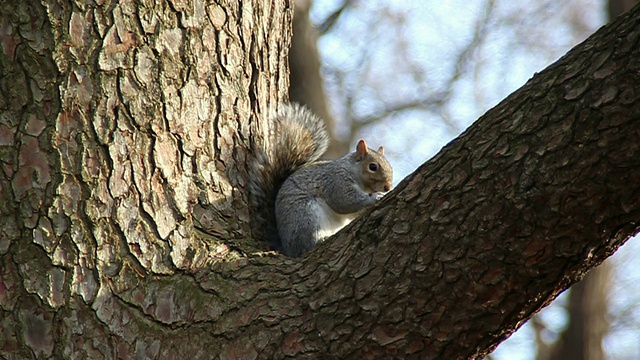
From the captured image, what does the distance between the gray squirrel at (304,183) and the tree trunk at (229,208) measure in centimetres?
18

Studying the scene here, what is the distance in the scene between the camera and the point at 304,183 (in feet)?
11.4

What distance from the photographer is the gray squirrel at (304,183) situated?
3.10 m

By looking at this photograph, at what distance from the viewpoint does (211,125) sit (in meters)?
2.74

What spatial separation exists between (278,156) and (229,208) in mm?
563

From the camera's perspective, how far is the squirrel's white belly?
11.2ft

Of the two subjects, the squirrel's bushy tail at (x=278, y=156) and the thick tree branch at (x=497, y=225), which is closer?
the thick tree branch at (x=497, y=225)

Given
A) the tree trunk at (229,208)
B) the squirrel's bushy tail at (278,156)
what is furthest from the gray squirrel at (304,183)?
the tree trunk at (229,208)

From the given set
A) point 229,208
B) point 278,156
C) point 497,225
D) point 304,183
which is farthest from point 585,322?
point 497,225

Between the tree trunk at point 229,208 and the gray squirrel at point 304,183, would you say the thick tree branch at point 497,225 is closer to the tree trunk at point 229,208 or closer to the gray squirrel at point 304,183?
the tree trunk at point 229,208

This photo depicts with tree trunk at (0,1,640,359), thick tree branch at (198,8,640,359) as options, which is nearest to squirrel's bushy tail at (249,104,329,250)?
tree trunk at (0,1,640,359)

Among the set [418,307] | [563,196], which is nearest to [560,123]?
[563,196]

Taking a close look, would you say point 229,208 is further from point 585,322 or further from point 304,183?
point 585,322

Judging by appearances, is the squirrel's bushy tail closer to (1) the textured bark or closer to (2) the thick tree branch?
(2) the thick tree branch

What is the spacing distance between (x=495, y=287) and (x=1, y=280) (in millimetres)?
1388
